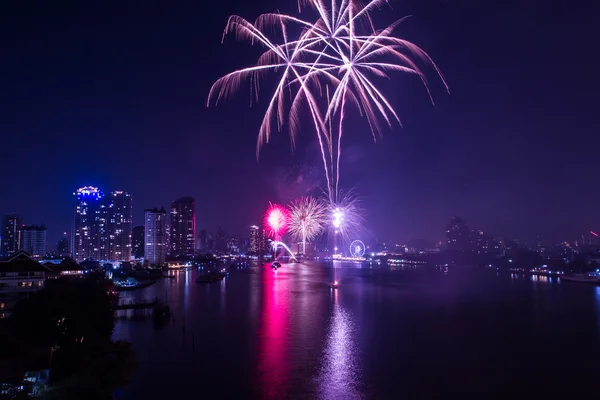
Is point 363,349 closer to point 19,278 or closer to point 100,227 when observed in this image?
point 19,278

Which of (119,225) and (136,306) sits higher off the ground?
(119,225)

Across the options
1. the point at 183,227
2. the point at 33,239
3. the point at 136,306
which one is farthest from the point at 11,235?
the point at 136,306

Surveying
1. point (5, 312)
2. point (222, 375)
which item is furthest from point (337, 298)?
point (5, 312)

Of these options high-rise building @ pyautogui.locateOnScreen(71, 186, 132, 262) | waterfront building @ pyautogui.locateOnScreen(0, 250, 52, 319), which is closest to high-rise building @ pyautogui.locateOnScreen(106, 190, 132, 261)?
high-rise building @ pyautogui.locateOnScreen(71, 186, 132, 262)

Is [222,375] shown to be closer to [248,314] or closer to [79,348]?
[79,348]

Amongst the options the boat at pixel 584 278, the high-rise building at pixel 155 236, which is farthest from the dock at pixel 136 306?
the high-rise building at pixel 155 236
